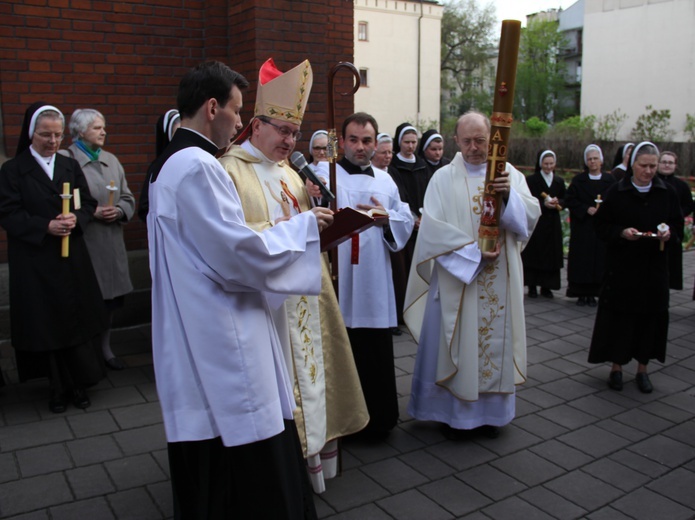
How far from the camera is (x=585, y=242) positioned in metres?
8.65

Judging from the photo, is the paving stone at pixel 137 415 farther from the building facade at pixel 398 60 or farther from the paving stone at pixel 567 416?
the building facade at pixel 398 60

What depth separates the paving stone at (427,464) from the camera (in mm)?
4141

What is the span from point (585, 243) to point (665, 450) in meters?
4.47

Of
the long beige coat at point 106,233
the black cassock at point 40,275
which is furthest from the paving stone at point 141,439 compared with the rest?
the long beige coat at point 106,233

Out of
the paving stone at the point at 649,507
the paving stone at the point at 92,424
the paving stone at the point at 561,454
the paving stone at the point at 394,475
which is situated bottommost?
the paving stone at the point at 649,507

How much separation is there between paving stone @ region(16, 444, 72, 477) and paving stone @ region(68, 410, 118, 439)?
→ 233 mm

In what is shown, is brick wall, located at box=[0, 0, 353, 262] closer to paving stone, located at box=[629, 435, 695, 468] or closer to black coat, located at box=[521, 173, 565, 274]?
black coat, located at box=[521, 173, 565, 274]

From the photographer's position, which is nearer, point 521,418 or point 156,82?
point 521,418

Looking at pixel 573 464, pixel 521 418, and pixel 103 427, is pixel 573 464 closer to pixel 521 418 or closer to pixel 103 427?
pixel 521 418

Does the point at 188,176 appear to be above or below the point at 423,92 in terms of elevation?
below

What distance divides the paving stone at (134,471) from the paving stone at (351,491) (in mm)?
988

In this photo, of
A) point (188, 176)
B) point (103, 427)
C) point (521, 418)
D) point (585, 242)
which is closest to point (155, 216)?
point (188, 176)

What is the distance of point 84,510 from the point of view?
3.66 meters

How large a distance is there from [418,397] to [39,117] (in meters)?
3.32
